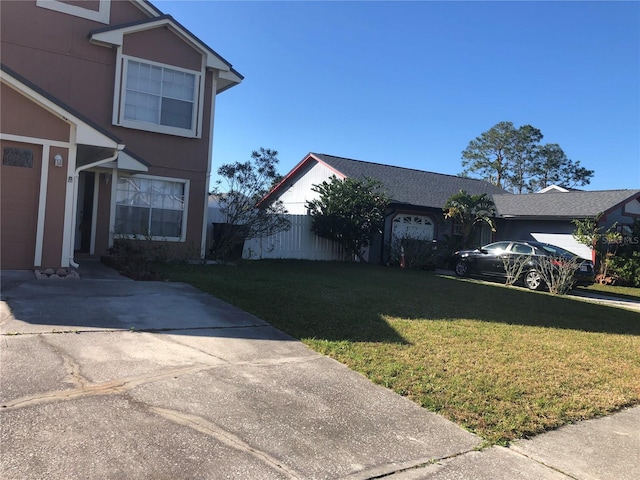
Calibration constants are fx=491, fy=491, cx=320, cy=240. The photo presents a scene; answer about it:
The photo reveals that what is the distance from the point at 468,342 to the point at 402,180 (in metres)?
17.7

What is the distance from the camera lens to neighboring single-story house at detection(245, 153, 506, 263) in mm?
18812

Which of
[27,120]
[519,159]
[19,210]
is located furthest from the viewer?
[519,159]

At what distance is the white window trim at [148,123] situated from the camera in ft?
42.8

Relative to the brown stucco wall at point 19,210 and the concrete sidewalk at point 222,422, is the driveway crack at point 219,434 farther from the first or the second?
the brown stucco wall at point 19,210

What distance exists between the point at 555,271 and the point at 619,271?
6350mm

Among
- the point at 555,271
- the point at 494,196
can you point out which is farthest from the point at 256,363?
the point at 494,196

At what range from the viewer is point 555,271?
14.5 metres

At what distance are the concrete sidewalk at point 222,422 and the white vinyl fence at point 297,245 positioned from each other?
11.1 m

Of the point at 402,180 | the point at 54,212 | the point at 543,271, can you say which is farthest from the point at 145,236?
the point at 402,180

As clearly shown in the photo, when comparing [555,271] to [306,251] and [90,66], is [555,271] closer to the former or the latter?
[306,251]

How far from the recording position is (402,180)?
24.0 meters

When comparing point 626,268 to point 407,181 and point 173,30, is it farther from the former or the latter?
point 173,30

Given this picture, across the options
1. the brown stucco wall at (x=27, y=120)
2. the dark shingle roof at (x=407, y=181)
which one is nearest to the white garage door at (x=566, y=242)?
the dark shingle roof at (x=407, y=181)

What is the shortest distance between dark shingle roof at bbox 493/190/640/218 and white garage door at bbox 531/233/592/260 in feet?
3.21
